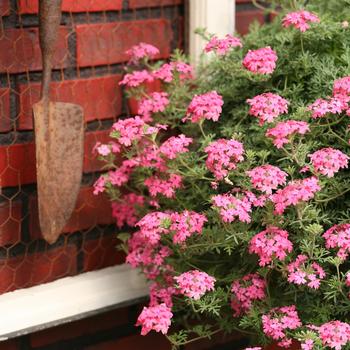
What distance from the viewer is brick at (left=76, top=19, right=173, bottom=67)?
2154mm

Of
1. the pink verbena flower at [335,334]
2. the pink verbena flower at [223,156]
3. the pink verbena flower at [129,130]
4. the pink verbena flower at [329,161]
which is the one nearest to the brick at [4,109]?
the pink verbena flower at [129,130]

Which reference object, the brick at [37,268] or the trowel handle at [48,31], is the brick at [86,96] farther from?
the brick at [37,268]

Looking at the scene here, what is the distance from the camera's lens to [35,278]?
2141 millimetres

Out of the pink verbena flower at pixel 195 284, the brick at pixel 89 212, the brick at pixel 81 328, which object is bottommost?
the brick at pixel 81 328

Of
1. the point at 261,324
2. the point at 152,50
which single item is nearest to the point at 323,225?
the point at 261,324

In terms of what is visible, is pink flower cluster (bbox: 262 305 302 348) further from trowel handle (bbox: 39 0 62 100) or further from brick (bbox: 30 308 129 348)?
trowel handle (bbox: 39 0 62 100)

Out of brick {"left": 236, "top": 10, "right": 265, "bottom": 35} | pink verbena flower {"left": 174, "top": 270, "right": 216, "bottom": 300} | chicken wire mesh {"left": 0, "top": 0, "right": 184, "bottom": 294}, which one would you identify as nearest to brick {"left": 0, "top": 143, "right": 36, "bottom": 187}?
chicken wire mesh {"left": 0, "top": 0, "right": 184, "bottom": 294}

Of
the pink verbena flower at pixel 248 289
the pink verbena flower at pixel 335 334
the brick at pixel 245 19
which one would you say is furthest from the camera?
the brick at pixel 245 19

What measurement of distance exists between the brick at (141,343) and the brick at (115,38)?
714mm

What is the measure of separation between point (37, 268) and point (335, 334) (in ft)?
2.61

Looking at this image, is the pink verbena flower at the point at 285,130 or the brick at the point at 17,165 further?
the brick at the point at 17,165

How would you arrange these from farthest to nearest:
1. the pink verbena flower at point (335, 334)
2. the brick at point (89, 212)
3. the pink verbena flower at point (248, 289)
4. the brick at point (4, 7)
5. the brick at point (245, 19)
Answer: the brick at point (245, 19)
the brick at point (89, 212)
the brick at point (4, 7)
the pink verbena flower at point (248, 289)
the pink verbena flower at point (335, 334)

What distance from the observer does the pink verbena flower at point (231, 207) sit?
1759 millimetres

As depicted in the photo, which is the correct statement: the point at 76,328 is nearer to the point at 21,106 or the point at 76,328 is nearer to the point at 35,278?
the point at 35,278
